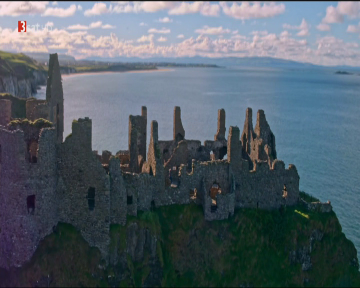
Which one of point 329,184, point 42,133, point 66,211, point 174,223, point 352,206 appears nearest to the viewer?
point 42,133

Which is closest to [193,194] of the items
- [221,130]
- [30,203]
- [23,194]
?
[221,130]

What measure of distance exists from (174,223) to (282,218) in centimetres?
815

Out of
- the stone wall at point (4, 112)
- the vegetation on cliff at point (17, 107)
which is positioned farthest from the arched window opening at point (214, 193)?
the vegetation on cliff at point (17, 107)

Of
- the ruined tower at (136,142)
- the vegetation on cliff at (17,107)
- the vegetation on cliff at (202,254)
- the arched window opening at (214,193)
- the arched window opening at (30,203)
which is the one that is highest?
the vegetation on cliff at (17,107)

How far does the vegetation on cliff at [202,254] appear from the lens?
29.5 metres

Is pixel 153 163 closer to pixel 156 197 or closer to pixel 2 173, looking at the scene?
pixel 156 197

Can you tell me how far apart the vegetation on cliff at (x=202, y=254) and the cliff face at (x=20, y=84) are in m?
65.1

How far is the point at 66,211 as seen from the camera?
30203 millimetres

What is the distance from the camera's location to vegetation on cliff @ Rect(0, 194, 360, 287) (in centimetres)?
2947

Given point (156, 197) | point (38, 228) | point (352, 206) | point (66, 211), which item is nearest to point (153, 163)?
point (156, 197)

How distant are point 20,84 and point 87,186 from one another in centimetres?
10937

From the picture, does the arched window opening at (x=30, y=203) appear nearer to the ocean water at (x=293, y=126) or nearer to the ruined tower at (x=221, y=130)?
the ruined tower at (x=221, y=130)

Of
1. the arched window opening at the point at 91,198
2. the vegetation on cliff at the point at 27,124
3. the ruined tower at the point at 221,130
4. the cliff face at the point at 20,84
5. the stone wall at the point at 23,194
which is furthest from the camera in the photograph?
the cliff face at the point at 20,84

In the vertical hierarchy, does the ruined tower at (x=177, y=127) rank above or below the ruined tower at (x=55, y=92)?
below
